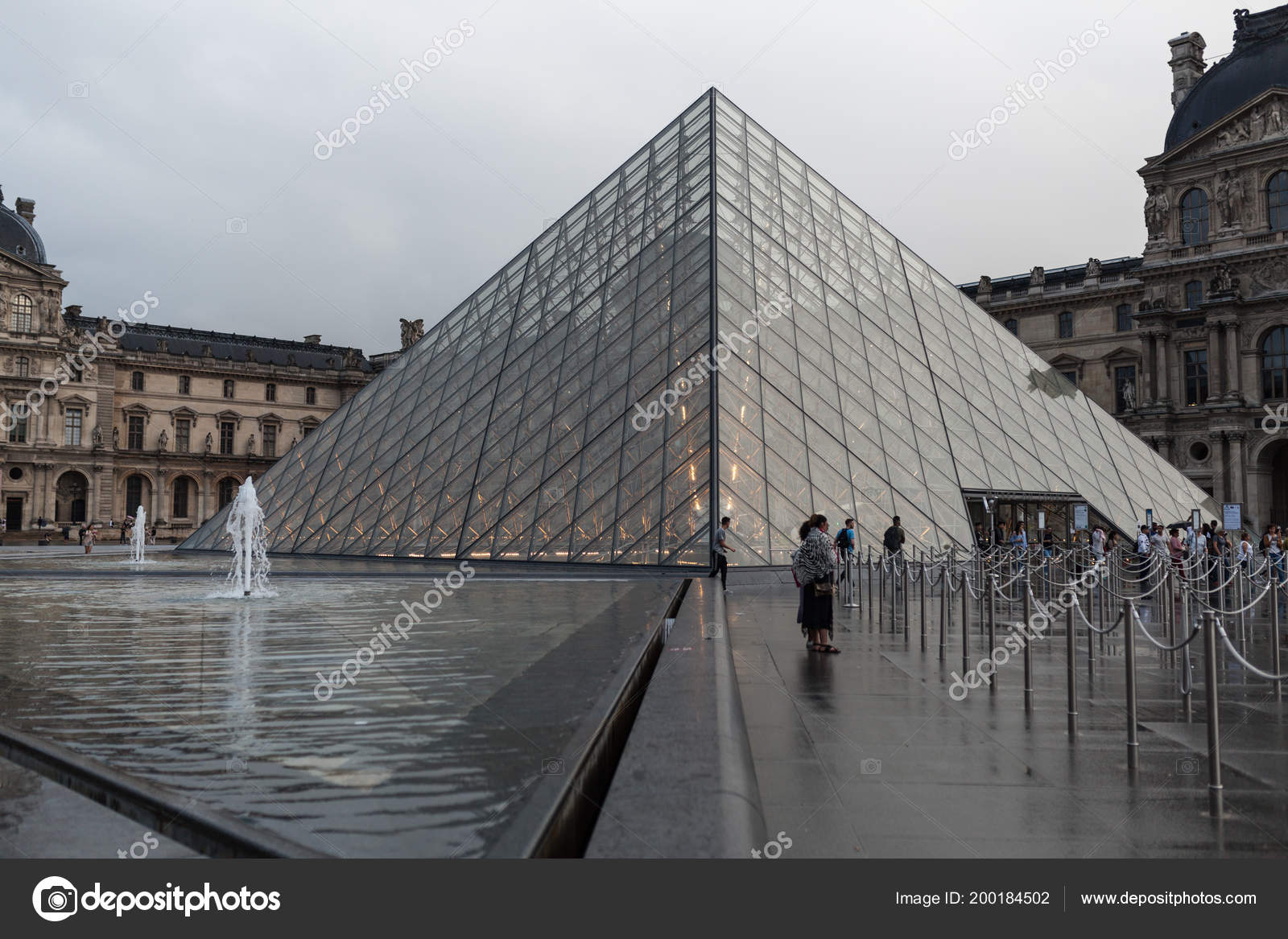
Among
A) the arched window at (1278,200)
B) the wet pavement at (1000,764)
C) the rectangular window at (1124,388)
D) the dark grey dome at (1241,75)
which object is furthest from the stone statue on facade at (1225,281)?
the wet pavement at (1000,764)

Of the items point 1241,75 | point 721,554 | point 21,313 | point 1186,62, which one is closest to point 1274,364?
point 1241,75

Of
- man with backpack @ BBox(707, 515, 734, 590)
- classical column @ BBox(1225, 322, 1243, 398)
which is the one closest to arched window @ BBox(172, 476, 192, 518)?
man with backpack @ BBox(707, 515, 734, 590)

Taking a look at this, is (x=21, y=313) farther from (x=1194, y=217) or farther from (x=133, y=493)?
(x=1194, y=217)

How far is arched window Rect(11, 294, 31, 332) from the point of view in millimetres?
55125

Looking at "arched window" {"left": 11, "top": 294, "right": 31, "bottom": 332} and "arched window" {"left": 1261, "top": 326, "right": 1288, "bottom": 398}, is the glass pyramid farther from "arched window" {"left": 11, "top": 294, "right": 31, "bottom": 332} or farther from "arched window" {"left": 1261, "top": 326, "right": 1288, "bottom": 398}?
"arched window" {"left": 11, "top": 294, "right": 31, "bottom": 332}

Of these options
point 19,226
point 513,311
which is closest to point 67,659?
point 513,311

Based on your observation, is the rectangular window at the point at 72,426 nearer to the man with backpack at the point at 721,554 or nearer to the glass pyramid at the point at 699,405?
the glass pyramid at the point at 699,405

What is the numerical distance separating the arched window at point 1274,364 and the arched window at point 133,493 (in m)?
62.9

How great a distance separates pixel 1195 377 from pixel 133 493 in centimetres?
6132

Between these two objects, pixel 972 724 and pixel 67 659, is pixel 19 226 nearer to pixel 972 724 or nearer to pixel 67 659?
pixel 67 659

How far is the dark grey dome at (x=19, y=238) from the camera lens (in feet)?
179

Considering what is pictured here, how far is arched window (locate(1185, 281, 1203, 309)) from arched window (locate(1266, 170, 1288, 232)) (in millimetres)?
3671

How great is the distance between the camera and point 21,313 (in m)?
55.4

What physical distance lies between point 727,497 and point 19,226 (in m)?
56.8
